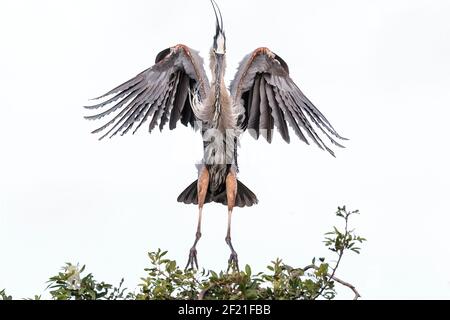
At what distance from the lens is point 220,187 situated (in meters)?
8.69

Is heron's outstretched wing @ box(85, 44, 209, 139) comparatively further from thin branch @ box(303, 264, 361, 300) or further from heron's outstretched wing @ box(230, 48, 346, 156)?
thin branch @ box(303, 264, 361, 300)

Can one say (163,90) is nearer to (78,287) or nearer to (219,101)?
(219,101)

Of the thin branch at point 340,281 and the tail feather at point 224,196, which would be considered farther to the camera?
the tail feather at point 224,196

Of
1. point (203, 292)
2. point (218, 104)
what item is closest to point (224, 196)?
point (218, 104)

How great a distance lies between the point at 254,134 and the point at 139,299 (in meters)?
3.44

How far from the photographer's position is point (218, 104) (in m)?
8.34

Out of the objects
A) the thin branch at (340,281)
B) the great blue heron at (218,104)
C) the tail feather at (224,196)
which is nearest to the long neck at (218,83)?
the great blue heron at (218,104)

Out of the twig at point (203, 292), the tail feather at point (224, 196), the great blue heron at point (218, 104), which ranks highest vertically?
the great blue heron at point (218, 104)

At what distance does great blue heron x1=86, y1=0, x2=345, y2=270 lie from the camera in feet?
27.4

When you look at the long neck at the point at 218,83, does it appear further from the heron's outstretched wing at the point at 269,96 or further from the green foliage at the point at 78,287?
the green foliage at the point at 78,287

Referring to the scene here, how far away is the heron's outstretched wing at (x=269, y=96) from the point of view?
8359 mm

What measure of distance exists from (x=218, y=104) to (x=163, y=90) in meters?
0.54
